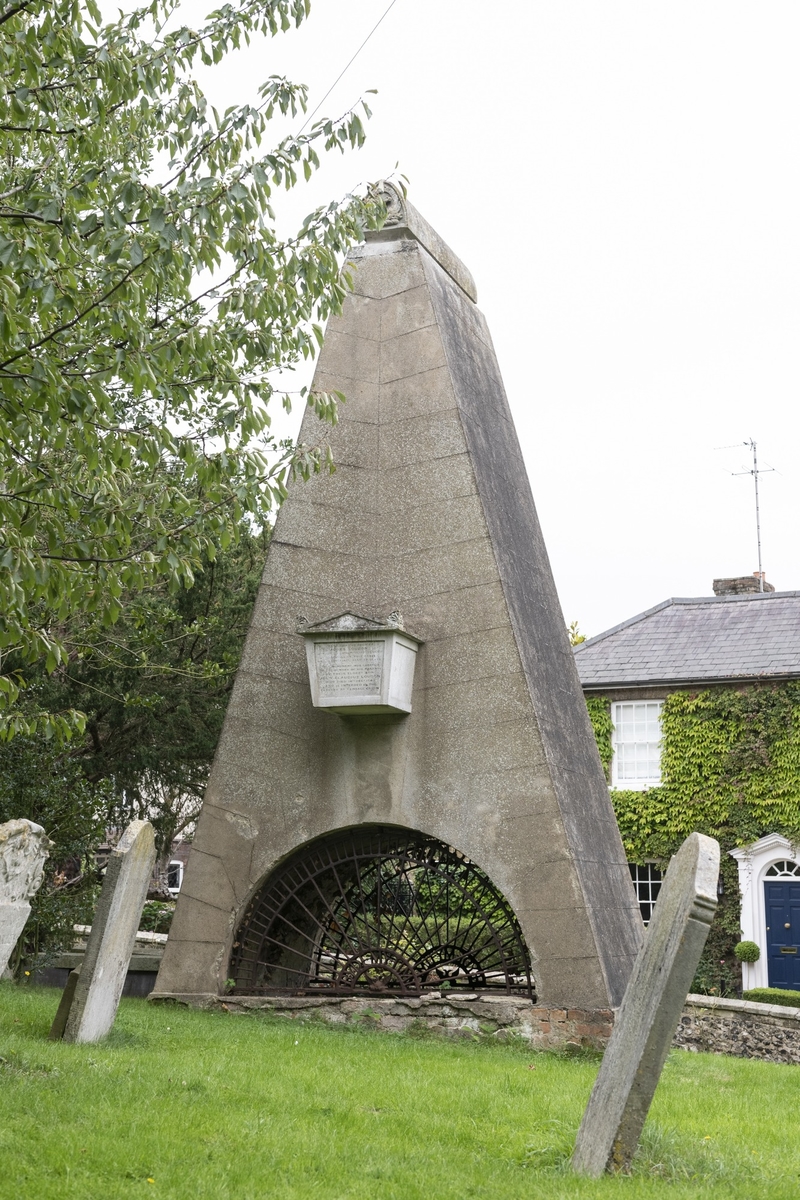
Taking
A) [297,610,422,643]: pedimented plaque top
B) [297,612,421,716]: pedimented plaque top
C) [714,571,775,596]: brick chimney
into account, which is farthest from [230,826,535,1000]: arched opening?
[714,571,775,596]: brick chimney

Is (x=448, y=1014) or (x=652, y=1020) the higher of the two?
(x=448, y=1014)

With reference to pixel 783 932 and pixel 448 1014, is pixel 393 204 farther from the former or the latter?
pixel 783 932

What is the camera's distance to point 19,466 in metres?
6.53

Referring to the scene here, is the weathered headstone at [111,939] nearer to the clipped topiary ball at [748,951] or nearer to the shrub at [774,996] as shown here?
the shrub at [774,996]

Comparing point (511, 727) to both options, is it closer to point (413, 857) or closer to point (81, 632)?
point (413, 857)

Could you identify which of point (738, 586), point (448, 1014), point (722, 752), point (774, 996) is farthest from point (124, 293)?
point (738, 586)

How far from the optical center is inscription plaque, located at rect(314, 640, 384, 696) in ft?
35.6

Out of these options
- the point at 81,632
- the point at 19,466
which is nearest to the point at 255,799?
the point at 81,632

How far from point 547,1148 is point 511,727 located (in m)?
5.26

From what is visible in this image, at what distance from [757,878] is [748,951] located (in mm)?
1328

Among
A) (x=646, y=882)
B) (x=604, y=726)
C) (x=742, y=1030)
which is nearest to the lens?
(x=742, y=1030)

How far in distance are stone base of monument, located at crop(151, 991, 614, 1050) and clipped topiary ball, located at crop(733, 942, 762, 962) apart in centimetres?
1111

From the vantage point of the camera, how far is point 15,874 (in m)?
7.24

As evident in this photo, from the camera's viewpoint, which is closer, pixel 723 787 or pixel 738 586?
pixel 723 787
